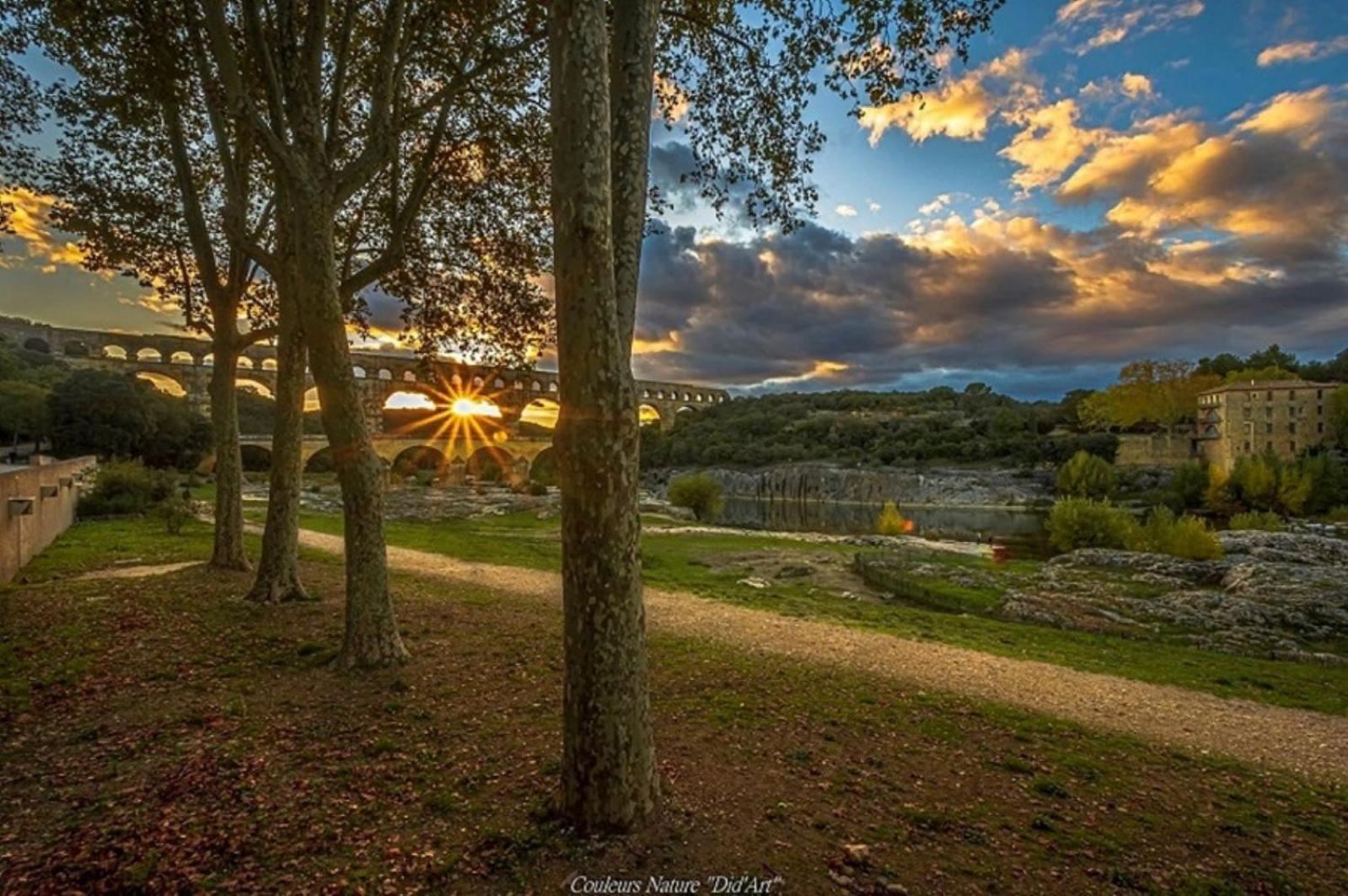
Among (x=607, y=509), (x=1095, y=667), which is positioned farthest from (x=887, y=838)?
(x=1095, y=667)

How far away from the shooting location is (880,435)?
3676 inches

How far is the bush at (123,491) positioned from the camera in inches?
907

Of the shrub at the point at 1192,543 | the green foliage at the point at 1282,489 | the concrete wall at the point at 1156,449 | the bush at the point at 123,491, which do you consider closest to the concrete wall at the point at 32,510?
the bush at the point at 123,491

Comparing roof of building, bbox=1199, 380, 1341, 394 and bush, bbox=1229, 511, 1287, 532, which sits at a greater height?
roof of building, bbox=1199, 380, 1341, 394

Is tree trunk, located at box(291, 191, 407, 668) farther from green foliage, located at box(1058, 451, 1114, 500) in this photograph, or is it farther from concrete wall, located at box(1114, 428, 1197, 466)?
concrete wall, located at box(1114, 428, 1197, 466)

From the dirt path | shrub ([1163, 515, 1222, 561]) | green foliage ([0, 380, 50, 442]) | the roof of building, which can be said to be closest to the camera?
the dirt path

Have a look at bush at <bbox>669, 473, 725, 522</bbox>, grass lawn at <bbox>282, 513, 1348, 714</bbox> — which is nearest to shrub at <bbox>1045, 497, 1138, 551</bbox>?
grass lawn at <bbox>282, 513, 1348, 714</bbox>

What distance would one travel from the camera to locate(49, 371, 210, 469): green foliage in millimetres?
37219

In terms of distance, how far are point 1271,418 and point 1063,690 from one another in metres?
80.7

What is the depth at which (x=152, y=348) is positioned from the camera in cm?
6794

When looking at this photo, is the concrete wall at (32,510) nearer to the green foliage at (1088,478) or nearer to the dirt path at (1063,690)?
the dirt path at (1063,690)

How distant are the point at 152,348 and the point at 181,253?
2835 inches

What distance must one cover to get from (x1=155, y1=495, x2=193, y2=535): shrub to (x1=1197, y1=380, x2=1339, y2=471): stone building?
273 feet

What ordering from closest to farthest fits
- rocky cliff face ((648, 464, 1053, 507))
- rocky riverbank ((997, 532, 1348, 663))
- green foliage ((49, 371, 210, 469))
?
rocky riverbank ((997, 532, 1348, 663)) < green foliage ((49, 371, 210, 469)) < rocky cliff face ((648, 464, 1053, 507))
